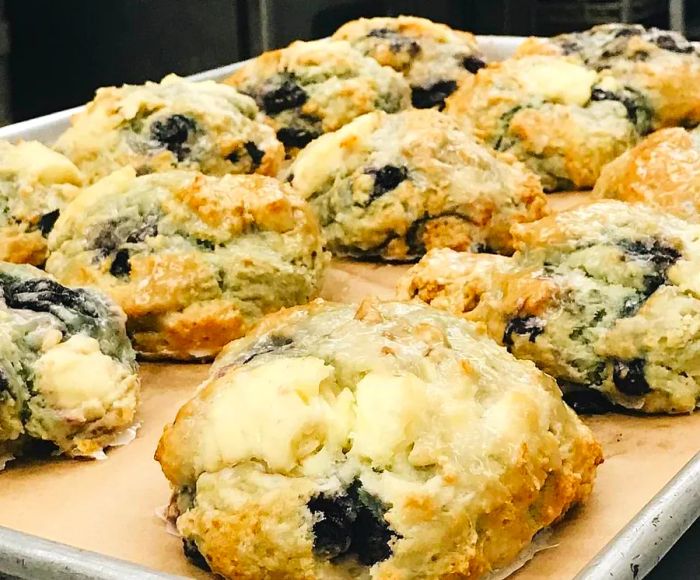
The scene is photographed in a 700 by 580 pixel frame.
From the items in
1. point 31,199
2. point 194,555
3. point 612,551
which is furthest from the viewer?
point 31,199

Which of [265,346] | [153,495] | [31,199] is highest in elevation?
[265,346]

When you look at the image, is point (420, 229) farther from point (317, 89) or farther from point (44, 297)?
point (44, 297)

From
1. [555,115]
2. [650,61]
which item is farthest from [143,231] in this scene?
[650,61]

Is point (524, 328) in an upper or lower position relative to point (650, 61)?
lower

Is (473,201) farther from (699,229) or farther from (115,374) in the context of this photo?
(115,374)

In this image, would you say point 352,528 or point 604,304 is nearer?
point 352,528

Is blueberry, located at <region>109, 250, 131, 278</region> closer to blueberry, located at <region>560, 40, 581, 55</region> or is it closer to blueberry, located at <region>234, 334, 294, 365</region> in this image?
blueberry, located at <region>234, 334, 294, 365</region>

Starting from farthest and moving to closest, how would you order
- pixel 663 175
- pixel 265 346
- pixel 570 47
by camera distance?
pixel 570 47, pixel 663 175, pixel 265 346
